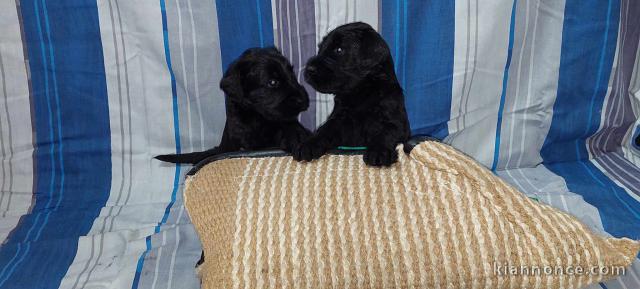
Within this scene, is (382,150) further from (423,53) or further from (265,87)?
(423,53)

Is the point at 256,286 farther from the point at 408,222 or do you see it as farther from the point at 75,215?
the point at 75,215

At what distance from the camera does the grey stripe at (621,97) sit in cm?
177

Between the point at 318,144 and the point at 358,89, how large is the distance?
8.0 inches

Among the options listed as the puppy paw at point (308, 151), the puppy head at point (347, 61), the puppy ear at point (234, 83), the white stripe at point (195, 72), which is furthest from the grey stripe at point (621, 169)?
the white stripe at point (195, 72)

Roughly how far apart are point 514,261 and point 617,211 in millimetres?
776

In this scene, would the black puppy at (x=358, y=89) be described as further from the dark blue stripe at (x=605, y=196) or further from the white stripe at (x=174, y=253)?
the dark blue stripe at (x=605, y=196)

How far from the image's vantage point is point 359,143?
1.38m

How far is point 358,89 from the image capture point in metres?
1.38

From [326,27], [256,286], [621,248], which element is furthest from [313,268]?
[326,27]

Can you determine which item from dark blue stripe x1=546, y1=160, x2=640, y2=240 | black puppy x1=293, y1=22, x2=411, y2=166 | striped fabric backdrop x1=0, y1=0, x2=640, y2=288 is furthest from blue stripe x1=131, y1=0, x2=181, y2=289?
dark blue stripe x1=546, y1=160, x2=640, y2=240

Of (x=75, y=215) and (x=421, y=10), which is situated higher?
(x=421, y=10)

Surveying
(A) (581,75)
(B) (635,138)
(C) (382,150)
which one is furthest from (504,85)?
→ (C) (382,150)

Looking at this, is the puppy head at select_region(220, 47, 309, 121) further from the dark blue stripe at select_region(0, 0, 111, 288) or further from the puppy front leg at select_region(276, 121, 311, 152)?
the dark blue stripe at select_region(0, 0, 111, 288)

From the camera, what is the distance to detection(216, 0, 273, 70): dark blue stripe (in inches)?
66.7
